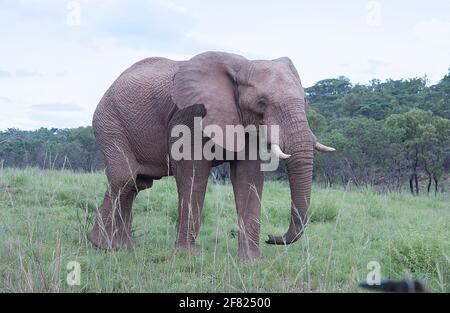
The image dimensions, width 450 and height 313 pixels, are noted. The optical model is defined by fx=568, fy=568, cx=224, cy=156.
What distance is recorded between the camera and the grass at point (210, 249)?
3.84 m

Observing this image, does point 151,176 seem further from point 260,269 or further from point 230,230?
point 260,269

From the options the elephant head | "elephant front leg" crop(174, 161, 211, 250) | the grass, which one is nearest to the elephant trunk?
the elephant head

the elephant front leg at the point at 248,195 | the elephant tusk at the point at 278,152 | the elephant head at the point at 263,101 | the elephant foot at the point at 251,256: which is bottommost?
the elephant foot at the point at 251,256

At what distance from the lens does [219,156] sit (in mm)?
5410

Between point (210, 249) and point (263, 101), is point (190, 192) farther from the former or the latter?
point (263, 101)

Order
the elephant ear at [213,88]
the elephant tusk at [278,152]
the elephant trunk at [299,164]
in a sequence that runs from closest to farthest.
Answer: the elephant tusk at [278,152], the elephant trunk at [299,164], the elephant ear at [213,88]

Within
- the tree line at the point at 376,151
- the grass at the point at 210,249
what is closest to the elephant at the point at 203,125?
the grass at the point at 210,249

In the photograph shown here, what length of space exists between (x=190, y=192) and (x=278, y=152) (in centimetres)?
114

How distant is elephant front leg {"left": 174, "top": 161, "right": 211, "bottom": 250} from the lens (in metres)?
5.38

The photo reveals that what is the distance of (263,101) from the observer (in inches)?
198

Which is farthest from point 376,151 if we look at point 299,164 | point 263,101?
point 299,164

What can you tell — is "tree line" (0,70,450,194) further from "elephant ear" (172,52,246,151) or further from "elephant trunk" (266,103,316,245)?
"elephant trunk" (266,103,316,245)

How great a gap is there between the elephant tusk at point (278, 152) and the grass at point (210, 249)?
683 mm

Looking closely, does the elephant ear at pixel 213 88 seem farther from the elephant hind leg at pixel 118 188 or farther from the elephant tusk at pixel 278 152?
the elephant hind leg at pixel 118 188
